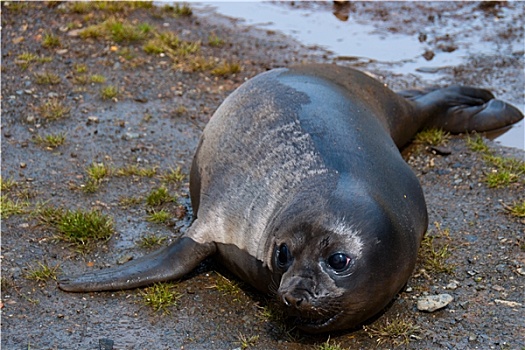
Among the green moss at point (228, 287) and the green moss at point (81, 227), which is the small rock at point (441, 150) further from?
the green moss at point (81, 227)

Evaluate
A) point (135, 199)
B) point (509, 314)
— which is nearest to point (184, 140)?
point (135, 199)

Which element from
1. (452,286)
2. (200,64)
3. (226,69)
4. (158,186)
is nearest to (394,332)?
(452,286)

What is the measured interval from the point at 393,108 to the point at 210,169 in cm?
165

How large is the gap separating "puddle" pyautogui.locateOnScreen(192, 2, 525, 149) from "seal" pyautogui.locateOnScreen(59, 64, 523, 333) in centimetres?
234

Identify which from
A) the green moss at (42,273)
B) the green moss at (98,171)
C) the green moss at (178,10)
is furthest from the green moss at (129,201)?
the green moss at (178,10)

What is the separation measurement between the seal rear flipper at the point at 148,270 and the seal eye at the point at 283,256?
70 centimetres

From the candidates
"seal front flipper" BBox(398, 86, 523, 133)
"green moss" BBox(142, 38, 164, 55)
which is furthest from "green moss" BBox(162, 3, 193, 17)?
"seal front flipper" BBox(398, 86, 523, 133)

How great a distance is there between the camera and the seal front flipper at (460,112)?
620 centimetres

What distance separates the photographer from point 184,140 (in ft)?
20.1

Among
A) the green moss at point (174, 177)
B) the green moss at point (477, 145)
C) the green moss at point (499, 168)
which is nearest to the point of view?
the green moss at point (499, 168)

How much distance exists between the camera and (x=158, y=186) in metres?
5.47

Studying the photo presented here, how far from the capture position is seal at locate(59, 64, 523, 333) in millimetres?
3568

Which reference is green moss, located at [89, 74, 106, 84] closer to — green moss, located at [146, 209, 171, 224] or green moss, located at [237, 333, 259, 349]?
green moss, located at [146, 209, 171, 224]

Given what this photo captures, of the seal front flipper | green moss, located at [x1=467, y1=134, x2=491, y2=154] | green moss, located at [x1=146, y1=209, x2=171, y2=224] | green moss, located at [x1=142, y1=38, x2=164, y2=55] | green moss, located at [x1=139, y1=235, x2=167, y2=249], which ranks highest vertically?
green moss, located at [x1=142, y1=38, x2=164, y2=55]
